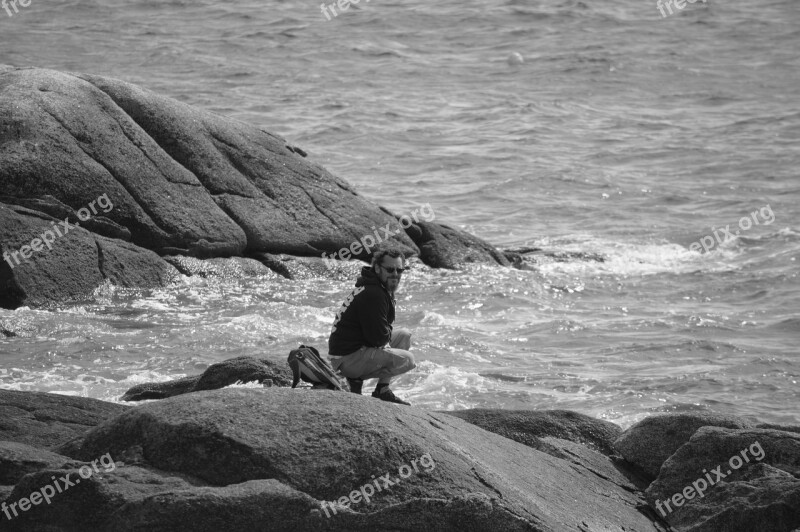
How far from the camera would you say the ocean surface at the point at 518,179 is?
14.0m

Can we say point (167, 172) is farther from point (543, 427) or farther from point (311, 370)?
point (311, 370)

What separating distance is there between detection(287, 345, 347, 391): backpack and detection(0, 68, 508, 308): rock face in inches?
312

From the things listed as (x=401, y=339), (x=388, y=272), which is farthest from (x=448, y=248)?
(x=388, y=272)

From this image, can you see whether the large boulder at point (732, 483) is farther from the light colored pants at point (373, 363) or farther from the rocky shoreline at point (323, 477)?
the light colored pants at point (373, 363)

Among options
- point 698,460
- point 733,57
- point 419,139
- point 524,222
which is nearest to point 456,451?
point 698,460

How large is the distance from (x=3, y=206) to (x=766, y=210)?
1600cm

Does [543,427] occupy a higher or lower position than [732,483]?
lower

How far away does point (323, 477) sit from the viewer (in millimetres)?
6266

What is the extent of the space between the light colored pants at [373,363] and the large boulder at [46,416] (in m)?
1.69

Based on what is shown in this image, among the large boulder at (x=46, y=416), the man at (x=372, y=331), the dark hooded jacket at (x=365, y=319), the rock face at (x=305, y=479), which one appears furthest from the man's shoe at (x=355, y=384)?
the large boulder at (x=46, y=416)

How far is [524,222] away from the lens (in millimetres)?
23516

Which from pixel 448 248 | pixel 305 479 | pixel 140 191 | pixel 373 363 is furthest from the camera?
pixel 448 248

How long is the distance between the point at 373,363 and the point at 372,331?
25cm

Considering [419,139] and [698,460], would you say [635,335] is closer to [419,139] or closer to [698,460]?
[698,460]
